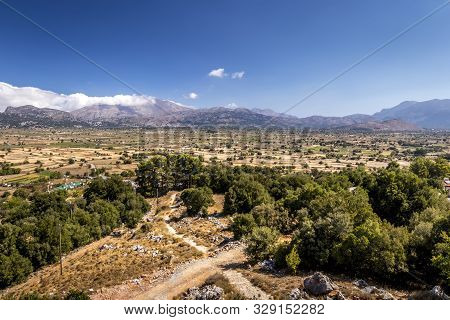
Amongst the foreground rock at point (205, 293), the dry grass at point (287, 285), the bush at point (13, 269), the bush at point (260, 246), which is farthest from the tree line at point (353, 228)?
the bush at point (13, 269)

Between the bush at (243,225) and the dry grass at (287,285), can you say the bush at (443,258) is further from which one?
the bush at (243,225)

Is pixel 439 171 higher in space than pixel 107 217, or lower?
higher

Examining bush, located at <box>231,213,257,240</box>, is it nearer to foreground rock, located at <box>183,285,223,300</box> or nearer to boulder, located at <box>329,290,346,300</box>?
foreground rock, located at <box>183,285,223,300</box>

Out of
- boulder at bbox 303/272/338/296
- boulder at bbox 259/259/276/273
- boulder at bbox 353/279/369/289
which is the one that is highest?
boulder at bbox 303/272/338/296

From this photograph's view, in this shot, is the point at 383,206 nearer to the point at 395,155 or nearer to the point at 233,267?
the point at 233,267

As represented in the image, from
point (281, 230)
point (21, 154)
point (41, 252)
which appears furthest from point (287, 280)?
point (21, 154)

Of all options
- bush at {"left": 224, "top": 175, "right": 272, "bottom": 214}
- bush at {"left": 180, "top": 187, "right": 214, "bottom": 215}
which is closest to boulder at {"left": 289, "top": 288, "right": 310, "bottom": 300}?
bush at {"left": 224, "top": 175, "right": 272, "bottom": 214}
